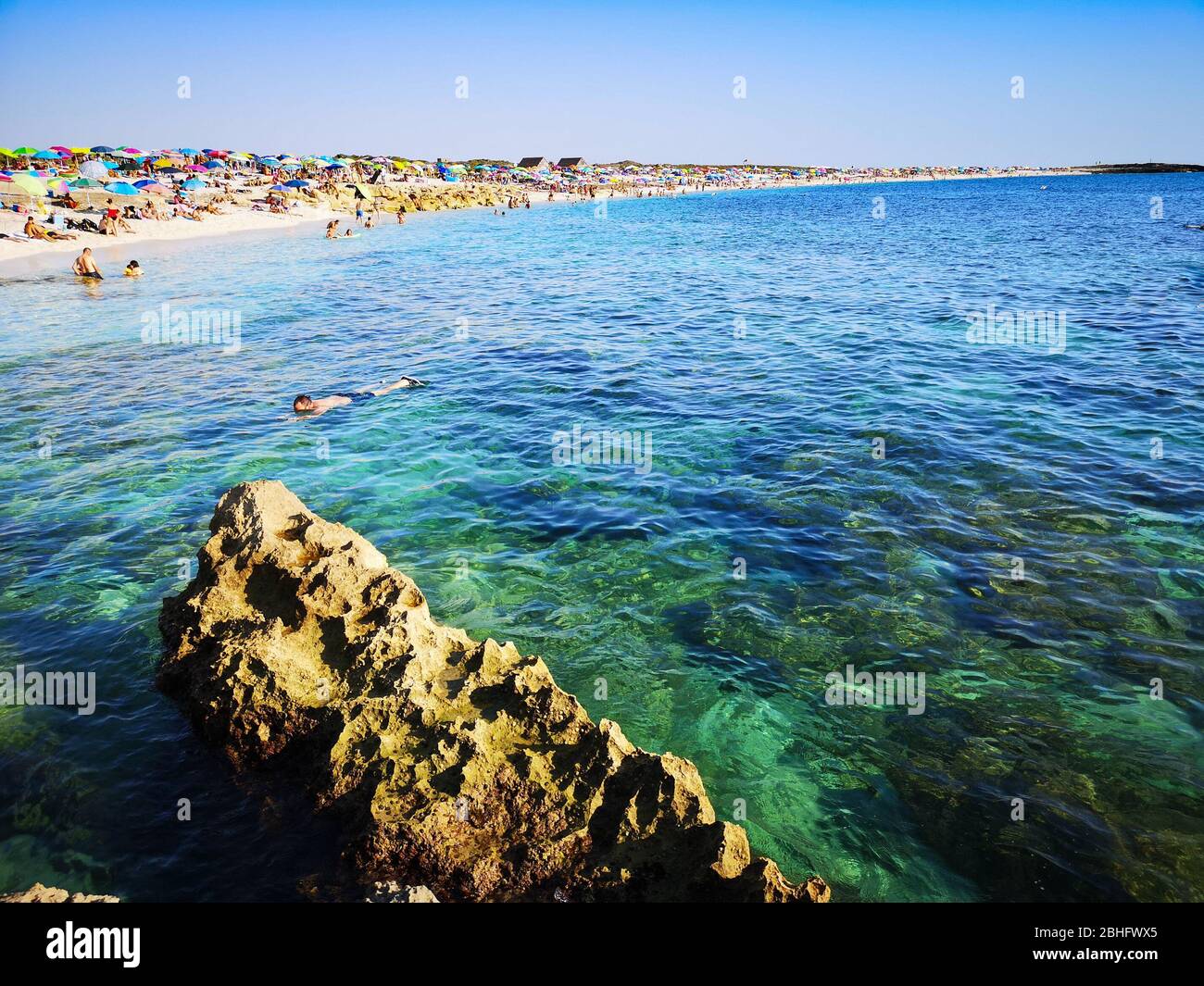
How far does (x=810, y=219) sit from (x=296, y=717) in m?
95.6

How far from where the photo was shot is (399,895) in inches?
187

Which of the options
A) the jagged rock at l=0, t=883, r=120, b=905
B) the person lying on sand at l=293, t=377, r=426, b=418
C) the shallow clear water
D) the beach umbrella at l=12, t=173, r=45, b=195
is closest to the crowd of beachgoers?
the beach umbrella at l=12, t=173, r=45, b=195

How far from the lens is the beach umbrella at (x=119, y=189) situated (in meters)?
57.2

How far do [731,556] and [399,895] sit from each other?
758 cm

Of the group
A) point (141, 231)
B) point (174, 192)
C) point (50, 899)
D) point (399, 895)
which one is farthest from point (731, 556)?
point (174, 192)

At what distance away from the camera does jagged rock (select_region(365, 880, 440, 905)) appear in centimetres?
462

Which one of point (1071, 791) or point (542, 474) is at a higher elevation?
point (542, 474)

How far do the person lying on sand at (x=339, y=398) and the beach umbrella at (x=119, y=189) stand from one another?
5383cm

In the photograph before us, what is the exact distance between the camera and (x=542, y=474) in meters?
14.5

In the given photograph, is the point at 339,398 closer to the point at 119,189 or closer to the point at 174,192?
the point at 119,189

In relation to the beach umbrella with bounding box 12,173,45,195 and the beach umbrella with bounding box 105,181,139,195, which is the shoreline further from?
the beach umbrella with bounding box 105,181,139,195
